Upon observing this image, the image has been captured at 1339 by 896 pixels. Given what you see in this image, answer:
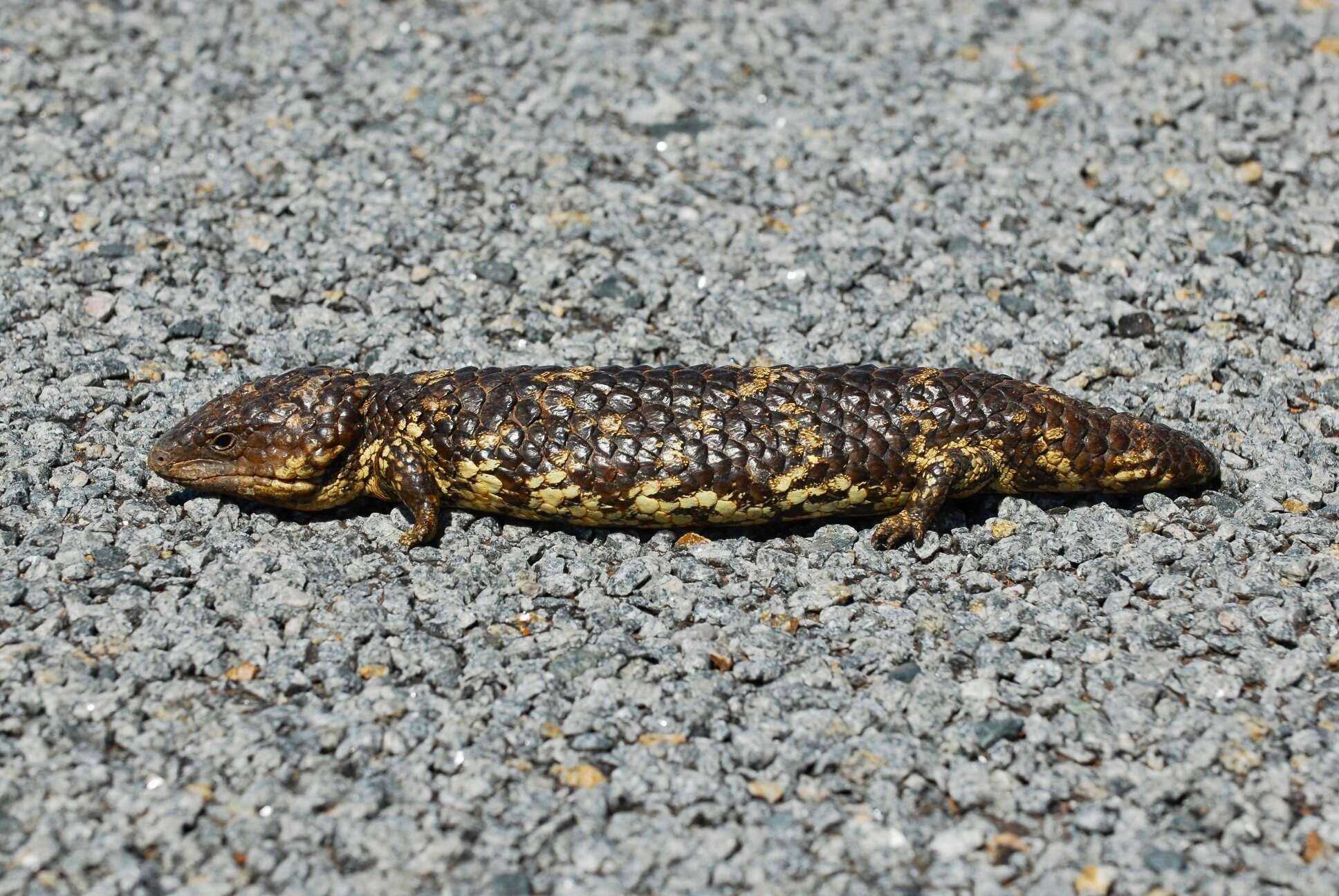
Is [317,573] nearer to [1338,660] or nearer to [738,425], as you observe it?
[738,425]

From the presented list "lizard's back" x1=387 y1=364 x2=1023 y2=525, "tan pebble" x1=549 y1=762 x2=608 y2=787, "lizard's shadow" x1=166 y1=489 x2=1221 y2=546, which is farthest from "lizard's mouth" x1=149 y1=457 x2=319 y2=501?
"tan pebble" x1=549 y1=762 x2=608 y2=787

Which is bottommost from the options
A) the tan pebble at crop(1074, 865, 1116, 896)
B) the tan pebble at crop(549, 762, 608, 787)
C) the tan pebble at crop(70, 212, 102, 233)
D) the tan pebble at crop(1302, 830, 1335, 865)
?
the tan pebble at crop(549, 762, 608, 787)

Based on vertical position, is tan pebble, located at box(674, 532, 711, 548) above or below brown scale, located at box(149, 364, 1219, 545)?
below

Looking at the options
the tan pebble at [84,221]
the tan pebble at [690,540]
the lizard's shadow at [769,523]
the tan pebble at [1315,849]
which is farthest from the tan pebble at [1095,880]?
the tan pebble at [84,221]

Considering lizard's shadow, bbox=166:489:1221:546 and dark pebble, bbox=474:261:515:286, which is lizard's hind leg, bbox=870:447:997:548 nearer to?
lizard's shadow, bbox=166:489:1221:546

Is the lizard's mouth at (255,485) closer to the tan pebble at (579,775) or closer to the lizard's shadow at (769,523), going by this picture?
the lizard's shadow at (769,523)

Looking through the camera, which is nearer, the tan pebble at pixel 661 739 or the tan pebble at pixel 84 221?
the tan pebble at pixel 661 739
